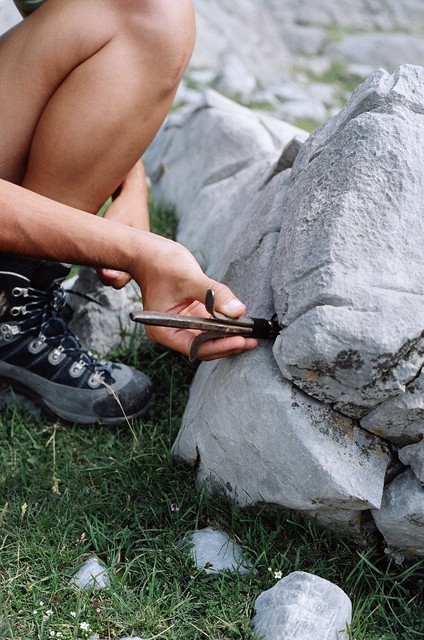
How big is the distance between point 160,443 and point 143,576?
0.51m

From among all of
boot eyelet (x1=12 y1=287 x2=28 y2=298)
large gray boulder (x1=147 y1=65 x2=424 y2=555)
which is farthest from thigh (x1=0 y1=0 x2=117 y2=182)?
large gray boulder (x1=147 y1=65 x2=424 y2=555)

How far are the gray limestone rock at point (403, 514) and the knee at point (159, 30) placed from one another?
51.1 inches

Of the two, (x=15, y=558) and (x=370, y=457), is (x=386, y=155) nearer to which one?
(x=370, y=457)

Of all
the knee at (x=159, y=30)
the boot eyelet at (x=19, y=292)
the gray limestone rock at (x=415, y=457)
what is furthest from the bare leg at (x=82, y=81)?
the gray limestone rock at (x=415, y=457)

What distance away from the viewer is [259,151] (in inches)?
135

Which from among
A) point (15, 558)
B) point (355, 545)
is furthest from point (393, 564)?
point (15, 558)

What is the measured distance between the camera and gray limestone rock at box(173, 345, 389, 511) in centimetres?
178

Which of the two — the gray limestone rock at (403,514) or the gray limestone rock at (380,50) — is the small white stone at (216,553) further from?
the gray limestone rock at (380,50)

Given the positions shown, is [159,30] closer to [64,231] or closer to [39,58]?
[39,58]

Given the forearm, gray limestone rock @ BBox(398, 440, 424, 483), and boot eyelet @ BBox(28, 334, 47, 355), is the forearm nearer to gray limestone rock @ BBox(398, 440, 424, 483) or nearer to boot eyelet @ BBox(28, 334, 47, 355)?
boot eyelet @ BBox(28, 334, 47, 355)

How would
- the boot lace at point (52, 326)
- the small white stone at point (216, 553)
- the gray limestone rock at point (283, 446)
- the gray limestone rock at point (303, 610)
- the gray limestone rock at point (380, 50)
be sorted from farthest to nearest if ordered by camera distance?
the gray limestone rock at point (380, 50), the boot lace at point (52, 326), the small white stone at point (216, 553), the gray limestone rock at point (283, 446), the gray limestone rock at point (303, 610)

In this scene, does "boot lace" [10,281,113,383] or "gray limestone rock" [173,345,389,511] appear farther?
"boot lace" [10,281,113,383]

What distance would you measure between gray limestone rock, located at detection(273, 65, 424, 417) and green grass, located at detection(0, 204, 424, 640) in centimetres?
40

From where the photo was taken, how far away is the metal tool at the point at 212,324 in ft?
5.75
